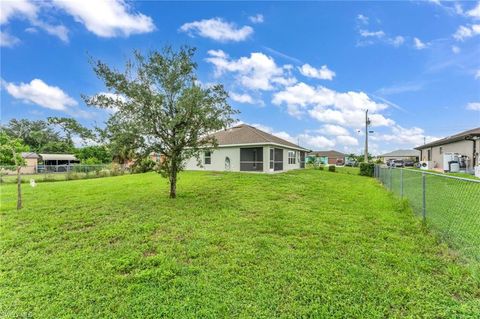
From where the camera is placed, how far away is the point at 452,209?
6066 mm

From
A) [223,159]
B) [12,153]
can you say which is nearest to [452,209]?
[12,153]

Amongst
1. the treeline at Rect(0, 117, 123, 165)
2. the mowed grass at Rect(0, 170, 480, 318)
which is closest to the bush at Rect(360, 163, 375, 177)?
the mowed grass at Rect(0, 170, 480, 318)

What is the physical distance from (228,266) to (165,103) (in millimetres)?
6082

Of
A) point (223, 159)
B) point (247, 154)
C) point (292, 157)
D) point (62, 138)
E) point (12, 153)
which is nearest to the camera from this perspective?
point (12, 153)

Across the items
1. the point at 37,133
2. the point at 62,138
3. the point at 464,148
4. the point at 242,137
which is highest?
the point at 37,133

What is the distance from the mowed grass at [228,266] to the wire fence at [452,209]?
1.02ft

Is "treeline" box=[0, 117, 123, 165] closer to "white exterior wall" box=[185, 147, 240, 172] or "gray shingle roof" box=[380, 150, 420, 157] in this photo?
"white exterior wall" box=[185, 147, 240, 172]

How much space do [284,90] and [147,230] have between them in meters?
16.2

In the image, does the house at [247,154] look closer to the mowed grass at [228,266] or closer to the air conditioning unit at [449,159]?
the mowed grass at [228,266]

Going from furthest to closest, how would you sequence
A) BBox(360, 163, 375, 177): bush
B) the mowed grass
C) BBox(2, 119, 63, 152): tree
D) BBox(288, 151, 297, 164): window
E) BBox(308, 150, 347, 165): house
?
1. BBox(308, 150, 347, 165): house
2. BBox(2, 119, 63, 152): tree
3. BBox(288, 151, 297, 164): window
4. BBox(360, 163, 375, 177): bush
5. the mowed grass

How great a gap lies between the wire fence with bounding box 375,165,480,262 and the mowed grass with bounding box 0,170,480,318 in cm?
31

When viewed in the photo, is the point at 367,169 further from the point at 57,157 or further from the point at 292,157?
the point at 57,157

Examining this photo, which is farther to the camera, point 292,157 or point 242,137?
point 292,157

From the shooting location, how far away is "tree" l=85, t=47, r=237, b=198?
781 cm
